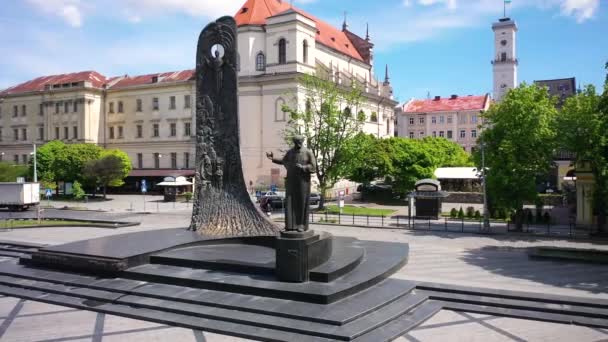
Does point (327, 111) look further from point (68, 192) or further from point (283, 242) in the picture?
point (68, 192)

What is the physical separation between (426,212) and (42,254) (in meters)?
25.5

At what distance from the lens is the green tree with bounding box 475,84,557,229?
81.3ft

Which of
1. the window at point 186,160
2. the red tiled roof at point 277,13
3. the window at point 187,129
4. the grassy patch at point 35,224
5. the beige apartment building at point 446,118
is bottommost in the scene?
the grassy patch at point 35,224

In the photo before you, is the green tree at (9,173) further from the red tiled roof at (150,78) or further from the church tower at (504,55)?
the church tower at (504,55)

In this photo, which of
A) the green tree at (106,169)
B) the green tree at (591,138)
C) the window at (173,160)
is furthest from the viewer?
the window at (173,160)

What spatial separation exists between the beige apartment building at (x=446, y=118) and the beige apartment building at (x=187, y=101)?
15699 mm

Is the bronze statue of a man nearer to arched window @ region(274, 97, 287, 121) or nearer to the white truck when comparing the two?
the white truck

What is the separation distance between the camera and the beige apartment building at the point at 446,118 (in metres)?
88.9

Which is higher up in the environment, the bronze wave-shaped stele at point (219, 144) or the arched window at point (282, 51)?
the arched window at point (282, 51)

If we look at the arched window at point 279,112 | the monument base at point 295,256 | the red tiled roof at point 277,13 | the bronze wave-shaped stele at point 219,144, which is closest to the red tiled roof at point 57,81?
the red tiled roof at point 277,13

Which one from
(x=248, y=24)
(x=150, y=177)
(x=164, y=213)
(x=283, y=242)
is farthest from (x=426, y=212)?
(x=150, y=177)

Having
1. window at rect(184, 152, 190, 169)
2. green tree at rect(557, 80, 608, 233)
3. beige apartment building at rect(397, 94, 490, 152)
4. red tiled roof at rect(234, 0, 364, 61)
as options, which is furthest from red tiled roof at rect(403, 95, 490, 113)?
green tree at rect(557, 80, 608, 233)

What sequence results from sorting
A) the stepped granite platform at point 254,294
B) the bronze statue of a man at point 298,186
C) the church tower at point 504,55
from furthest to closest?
the church tower at point 504,55 < the bronze statue of a man at point 298,186 < the stepped granite platform at point 254,294

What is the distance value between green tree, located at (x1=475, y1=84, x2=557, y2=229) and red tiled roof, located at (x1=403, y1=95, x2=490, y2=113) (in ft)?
214
